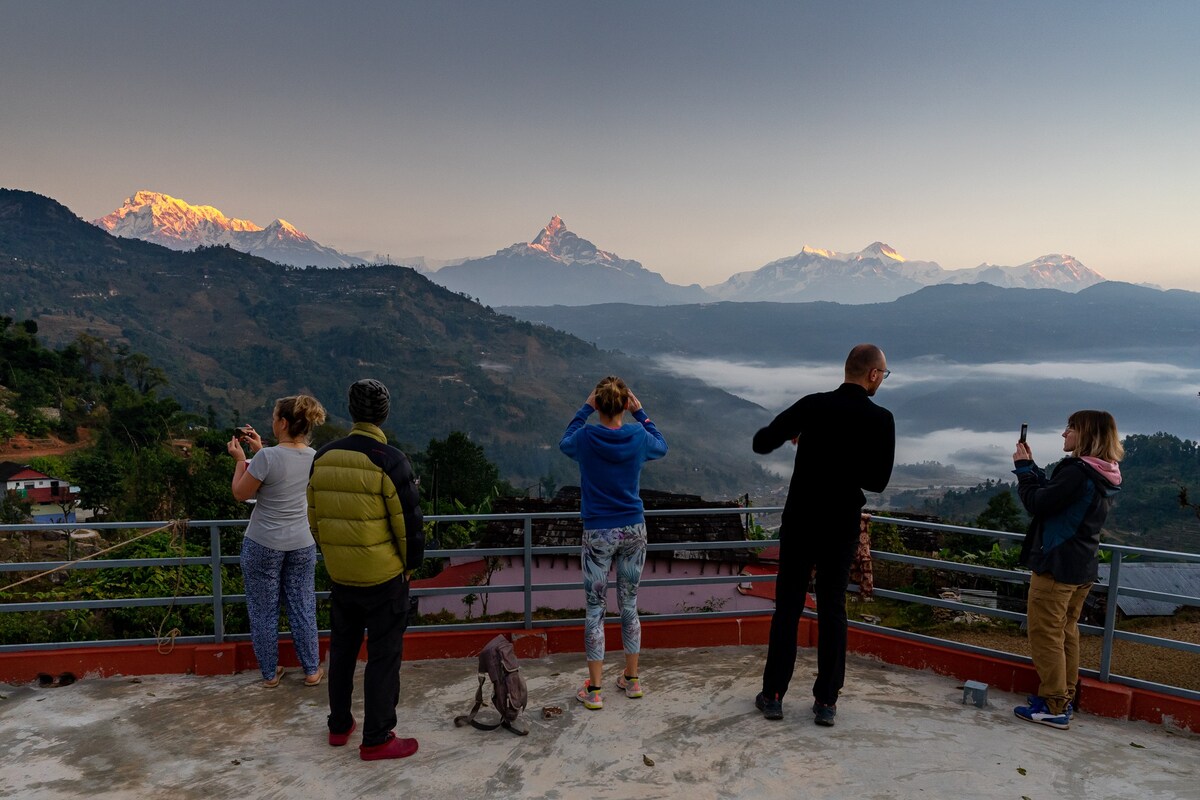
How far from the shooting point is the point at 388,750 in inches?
148

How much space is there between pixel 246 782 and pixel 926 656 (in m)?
4.18

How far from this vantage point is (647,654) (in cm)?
523

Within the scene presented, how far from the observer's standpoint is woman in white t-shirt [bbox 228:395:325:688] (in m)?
4.21

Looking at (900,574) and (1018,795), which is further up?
(1018,795)

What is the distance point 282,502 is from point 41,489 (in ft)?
228

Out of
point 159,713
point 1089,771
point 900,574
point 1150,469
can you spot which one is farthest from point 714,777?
point 1150,469

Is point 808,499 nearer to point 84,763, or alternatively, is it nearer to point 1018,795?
point 1018,795

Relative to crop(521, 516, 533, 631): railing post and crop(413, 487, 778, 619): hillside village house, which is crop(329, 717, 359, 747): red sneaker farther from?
crop(413, 487, 778, 619): hillside village house

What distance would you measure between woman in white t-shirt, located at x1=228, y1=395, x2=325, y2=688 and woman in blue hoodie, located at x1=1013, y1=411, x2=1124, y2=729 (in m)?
4.00

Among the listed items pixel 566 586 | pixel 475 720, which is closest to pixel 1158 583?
pixel 566 586

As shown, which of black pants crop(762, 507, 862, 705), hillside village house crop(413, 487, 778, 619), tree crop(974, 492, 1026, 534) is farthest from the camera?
tree crop(974, 492, 1026, 534)

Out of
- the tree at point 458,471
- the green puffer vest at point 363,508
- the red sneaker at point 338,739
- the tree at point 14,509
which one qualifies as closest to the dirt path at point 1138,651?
the green puffer vest at point 363,508

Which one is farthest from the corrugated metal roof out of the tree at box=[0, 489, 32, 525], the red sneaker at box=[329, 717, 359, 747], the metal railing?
the tree at box=[0, 489, 32, 525]

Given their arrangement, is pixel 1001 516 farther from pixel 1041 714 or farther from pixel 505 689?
pixel 505 689
